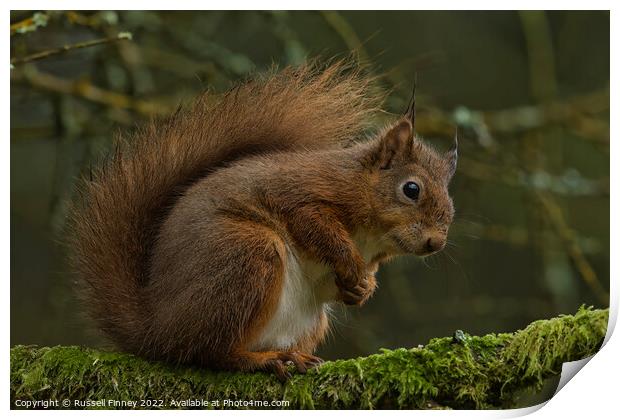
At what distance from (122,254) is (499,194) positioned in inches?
73.9

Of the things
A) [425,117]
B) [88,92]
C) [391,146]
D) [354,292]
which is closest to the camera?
[354,292]

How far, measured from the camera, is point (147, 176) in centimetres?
268

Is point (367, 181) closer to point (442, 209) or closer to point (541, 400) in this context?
point (442, 209)

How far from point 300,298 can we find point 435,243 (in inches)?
16.9

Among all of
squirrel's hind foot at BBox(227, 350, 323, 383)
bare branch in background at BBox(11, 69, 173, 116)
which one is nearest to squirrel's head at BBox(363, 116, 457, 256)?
squirrel's hind foot at BBox(227, 350, 323, 383)

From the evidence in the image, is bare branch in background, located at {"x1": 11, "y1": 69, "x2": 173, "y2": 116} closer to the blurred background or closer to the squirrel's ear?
the blurred background

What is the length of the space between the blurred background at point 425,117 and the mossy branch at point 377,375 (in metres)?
0.26

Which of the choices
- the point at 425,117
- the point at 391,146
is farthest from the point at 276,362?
the point at 425,117

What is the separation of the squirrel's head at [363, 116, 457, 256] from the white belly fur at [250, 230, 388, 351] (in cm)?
9

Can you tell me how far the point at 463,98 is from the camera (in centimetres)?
349

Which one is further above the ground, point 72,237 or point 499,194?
point 499,194

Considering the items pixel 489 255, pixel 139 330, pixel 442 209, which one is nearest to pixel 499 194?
pixel 489 255

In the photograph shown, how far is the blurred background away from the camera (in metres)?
3.02

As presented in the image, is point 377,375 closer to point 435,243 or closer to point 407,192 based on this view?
point 435,243
